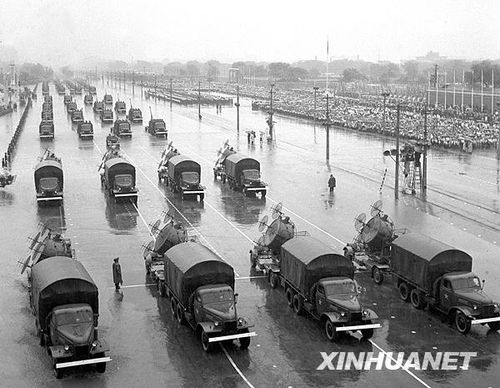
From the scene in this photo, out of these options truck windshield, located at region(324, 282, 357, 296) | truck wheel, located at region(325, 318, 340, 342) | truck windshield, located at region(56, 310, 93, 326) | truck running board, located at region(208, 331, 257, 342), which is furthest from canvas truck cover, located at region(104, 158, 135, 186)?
truck running board, located at region(208, 331, 257, 342)

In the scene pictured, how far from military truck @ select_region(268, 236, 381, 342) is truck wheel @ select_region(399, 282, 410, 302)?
3.10 meters

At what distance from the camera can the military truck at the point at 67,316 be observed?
20219mm

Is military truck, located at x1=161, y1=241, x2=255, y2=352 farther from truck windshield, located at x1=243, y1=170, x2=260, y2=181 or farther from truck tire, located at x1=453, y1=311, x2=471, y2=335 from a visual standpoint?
truck windshield, located at x1=243, y1=170, x2=260, y2=181

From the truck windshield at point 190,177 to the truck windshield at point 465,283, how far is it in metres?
25.7

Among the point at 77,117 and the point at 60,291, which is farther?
the point at 77,117

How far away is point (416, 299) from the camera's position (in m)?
25.9

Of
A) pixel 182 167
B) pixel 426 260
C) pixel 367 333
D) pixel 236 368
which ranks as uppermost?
pixel 182 167

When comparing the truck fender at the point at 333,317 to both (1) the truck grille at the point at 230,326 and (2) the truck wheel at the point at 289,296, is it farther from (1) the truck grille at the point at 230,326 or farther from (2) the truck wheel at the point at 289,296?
(1) the truck grille at the point at 230,326

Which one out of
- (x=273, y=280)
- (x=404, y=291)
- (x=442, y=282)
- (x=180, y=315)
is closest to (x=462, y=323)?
(x=442, y=282)

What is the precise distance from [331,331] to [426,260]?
15.7ft

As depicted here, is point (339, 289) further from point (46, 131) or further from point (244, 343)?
point (46, 131)

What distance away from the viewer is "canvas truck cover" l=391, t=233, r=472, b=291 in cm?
2481

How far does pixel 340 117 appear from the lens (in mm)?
110125

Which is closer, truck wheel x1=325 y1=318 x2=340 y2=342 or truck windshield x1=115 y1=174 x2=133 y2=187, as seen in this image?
truck wheel x1=325 y1=318 x2=340 y2=342
